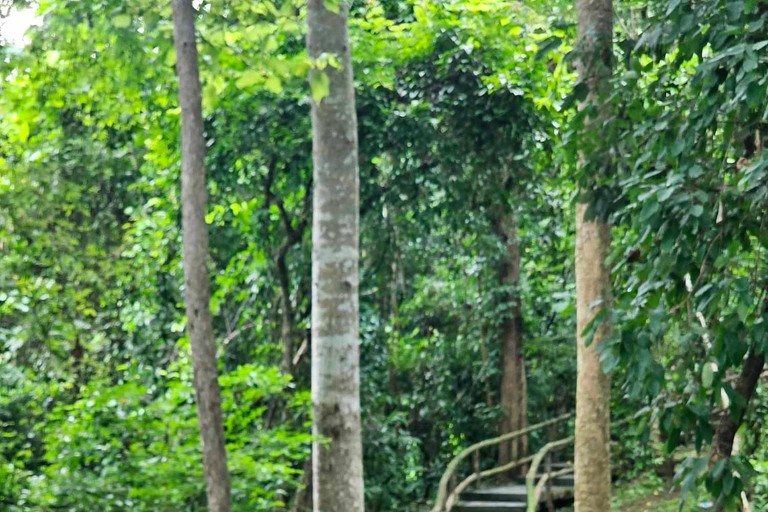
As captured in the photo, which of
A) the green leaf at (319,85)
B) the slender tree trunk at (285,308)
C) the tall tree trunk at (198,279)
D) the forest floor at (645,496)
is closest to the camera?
the tall tree trunk at (198,279)

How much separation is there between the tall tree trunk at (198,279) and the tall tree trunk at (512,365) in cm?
995

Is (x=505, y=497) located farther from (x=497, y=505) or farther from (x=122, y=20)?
(x=122, y=20)

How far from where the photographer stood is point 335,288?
6.78 meters

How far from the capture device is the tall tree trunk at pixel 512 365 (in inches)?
570

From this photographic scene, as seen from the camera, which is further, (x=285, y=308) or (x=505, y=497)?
(x=505, y=497)

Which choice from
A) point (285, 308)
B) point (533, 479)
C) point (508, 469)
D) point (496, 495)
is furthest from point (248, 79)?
point (508, 469)

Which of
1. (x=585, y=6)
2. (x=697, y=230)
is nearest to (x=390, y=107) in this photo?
(x=585, y=6)

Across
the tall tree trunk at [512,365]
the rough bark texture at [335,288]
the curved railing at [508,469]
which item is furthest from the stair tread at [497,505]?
the rough bark texture at [335,288]

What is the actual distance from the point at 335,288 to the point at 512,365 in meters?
8.45

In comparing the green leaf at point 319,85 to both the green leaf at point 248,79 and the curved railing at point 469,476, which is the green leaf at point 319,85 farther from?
the curved railing at point 469,476

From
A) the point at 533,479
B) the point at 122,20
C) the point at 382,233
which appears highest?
the point at 122,20

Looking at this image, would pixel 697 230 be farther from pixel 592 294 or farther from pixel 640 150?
pixel 592 294

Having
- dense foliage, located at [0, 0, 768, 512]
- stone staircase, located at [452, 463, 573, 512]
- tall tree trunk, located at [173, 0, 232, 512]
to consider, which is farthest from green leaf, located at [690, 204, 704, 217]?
stone staircase, located at [452, 463, 573, 512]

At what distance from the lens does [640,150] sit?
614cm
